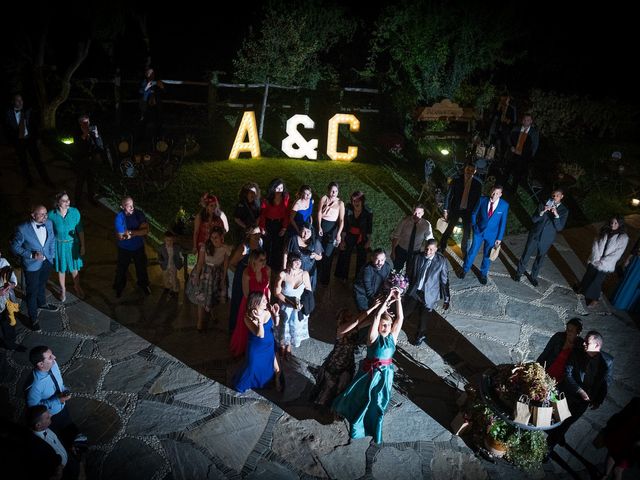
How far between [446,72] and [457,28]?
1212 mm

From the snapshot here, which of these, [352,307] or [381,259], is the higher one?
[381,259]

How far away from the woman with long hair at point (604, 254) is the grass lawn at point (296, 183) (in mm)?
3687

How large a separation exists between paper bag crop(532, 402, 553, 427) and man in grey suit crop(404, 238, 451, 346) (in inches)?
87.6

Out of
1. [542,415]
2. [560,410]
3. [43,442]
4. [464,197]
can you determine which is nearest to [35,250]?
[43,442]

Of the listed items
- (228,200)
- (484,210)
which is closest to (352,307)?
(484,210)

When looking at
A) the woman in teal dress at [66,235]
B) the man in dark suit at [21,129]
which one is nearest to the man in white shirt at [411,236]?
the woman in teal dress at [66,235]

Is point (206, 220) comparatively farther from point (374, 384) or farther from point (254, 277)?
point (374, 384)

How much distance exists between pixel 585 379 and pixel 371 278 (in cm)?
290

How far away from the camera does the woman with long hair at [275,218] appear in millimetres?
9000

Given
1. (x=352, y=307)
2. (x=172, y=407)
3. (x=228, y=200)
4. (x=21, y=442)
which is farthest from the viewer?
(x=228, y=200)

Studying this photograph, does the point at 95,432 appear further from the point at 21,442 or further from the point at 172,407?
the point at 21,442

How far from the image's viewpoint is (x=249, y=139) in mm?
13445

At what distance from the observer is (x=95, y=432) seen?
253 inches

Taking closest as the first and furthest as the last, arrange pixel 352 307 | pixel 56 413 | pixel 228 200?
pixel 56 413 → pixel 352 307 → pixel 228 200
